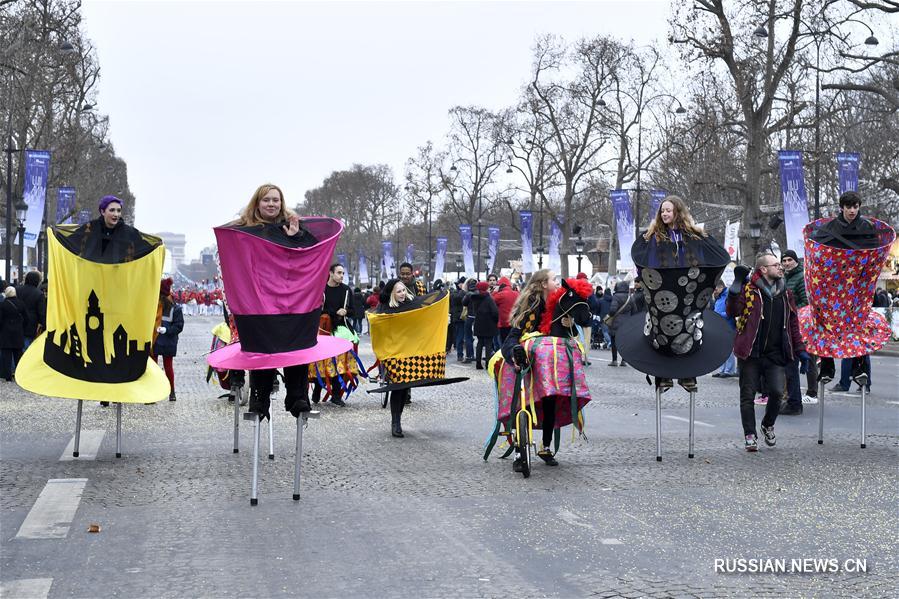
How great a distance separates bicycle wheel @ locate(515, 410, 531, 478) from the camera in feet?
29.1

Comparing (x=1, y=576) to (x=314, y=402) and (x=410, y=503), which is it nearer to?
(x=410, y=503)

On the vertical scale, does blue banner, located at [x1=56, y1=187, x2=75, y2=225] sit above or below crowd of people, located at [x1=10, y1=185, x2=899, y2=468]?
above

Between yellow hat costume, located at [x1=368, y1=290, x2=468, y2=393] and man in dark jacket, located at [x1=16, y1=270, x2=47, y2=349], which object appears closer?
yellow hat costume, located at [x1=368, y1=290, x2=468, y2=393]

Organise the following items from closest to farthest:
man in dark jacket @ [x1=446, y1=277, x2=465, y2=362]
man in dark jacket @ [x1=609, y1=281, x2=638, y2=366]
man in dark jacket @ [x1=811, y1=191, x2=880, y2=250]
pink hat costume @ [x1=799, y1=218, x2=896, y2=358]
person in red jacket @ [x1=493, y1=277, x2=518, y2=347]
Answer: man in dark jacket @ [x1=811, y1=191, x2=880, y2=250] → pink hat costume @ [x1=799, y1=218, x2=896, y2=358] → person in red jacket @ [x1=493, y1=277, x2=518, y2=347] → man in dark jacket @ [x1=609, y1=281, x2=638, y2=366] → man in dark jacket @ [x1=446, y1=277, x2=465, y2=362]

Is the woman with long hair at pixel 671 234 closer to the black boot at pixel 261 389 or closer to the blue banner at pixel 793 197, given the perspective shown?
the black boot at pixel 261 389

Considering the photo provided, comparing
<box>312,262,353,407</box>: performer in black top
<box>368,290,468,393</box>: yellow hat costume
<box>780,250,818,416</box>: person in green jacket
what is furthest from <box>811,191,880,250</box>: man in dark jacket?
<box>312,262,353,407</box>: performer in black top

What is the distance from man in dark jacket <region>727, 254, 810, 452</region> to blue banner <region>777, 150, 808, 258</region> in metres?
18.4

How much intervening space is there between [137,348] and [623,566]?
5.00m

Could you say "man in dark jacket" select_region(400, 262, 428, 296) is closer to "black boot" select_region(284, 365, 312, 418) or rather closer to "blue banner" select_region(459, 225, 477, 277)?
"black boot" select_region(284, 365, 312, 418)

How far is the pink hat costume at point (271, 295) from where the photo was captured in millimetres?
7680

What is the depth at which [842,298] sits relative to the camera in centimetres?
1050

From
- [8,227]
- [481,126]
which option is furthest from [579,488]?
[481,126]

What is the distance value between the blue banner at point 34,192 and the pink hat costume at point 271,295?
2886 centimetres

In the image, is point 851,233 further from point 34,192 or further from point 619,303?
point 34,192
